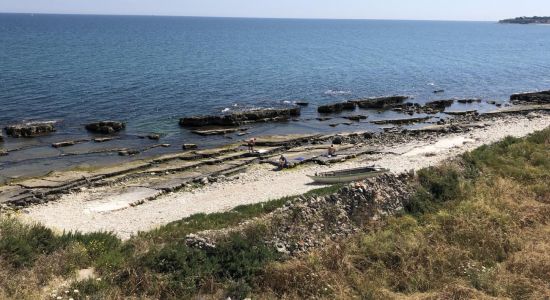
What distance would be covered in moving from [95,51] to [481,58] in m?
97.3

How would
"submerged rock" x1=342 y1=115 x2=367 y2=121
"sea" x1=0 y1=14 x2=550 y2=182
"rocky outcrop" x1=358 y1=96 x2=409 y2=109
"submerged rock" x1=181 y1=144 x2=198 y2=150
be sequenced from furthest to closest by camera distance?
"rocky outcrop" x1=358 y1=96 x2=409 y2=109, "submerged rock" x1=342 y1=115 x2=367 y2=121, "sea" x1=0 y1=14 x2=550 y2=182, "submerged rock" x1=181 y1=144 x2=198 y2=150

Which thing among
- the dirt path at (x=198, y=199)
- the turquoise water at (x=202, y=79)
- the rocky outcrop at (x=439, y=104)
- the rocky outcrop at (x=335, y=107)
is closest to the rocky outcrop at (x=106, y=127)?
A: the turquoise water at (x=202, y=79)

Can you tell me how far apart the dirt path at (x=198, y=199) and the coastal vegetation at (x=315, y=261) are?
588cm

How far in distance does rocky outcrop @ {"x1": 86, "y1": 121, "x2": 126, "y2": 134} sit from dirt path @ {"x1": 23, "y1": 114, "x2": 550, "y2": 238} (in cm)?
1628

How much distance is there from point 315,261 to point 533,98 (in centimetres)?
6315

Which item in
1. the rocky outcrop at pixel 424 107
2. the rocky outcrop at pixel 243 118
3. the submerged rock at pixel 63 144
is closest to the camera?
the submerged rock at pixel 63 144

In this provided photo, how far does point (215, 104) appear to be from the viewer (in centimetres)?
6341

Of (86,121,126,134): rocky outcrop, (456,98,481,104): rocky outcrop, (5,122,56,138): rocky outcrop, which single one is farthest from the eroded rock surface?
(5,122,56,138): rocky outcrop

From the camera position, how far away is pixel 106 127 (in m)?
49.8

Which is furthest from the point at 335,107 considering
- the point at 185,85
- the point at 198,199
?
the point at 198,199

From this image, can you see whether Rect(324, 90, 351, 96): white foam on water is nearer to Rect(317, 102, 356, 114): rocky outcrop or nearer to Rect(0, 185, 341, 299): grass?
Rect(317, 102, 356, 114): rocky outcrop

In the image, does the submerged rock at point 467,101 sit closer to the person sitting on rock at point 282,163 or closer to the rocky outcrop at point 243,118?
the rocky outcrop at point 243,118

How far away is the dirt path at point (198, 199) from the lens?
1109 inches

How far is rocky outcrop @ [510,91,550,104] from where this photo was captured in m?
68.1
